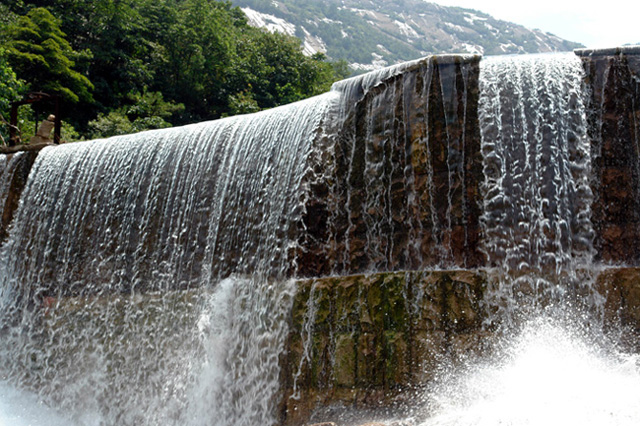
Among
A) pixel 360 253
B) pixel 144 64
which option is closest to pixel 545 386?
pixel 360 253

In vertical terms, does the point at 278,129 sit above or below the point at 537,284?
above

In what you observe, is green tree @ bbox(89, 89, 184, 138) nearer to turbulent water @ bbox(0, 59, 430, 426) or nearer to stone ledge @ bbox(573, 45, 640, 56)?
turbulent water @ bbox(0, 59, 430, 426)

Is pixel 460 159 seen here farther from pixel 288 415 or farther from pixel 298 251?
pixel 288 415

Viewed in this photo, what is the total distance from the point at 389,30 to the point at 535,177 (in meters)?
117

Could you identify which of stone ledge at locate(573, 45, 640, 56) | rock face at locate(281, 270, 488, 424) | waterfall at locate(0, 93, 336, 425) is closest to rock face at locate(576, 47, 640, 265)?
stone ledge at locate(573, 45, 640, 56)

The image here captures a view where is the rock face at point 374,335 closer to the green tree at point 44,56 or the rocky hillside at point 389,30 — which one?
the green tree at point 44,56

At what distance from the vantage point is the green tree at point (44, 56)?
17703 mm

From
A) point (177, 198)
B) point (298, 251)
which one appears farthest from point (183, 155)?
point (298, 251)

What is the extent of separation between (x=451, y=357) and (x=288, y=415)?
189cm

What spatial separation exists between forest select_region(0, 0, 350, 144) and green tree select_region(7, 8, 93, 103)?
3cm

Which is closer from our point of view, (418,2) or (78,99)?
(78,99)

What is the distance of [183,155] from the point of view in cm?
934

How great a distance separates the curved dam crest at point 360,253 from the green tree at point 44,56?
34.2 feet

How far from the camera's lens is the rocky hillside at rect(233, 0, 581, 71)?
97875mm
